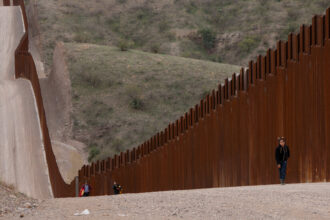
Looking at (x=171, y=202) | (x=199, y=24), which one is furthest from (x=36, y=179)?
(x=199, y=24)

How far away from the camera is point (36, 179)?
31.0 m

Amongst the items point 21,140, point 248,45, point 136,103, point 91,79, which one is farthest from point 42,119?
point 248,45

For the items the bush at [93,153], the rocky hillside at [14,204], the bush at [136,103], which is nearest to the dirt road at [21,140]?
the bush at [93,153]

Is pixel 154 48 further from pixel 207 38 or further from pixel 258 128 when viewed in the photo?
pixel 258 128

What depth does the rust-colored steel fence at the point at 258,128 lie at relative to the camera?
2031cm

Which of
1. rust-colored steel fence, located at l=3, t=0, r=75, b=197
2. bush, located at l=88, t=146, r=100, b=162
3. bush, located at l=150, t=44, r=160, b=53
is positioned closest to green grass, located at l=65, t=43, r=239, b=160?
bush, located at l=88, t=146, r=100, b=162

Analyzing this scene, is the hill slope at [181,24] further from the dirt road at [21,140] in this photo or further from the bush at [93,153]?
the dirt road at [21,140]

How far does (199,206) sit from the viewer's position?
1129cm

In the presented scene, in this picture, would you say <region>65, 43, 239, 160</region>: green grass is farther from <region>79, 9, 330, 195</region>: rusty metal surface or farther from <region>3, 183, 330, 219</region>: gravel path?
<region>3, 183, 330, 219</region>: gravel path

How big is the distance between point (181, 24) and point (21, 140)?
59808mm

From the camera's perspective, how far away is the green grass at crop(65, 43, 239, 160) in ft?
184

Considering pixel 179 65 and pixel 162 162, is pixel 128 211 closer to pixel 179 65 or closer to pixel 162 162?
pixel 162 162

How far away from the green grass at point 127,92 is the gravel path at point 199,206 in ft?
130

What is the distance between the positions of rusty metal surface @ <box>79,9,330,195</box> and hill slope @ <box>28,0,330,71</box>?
2151 inches
